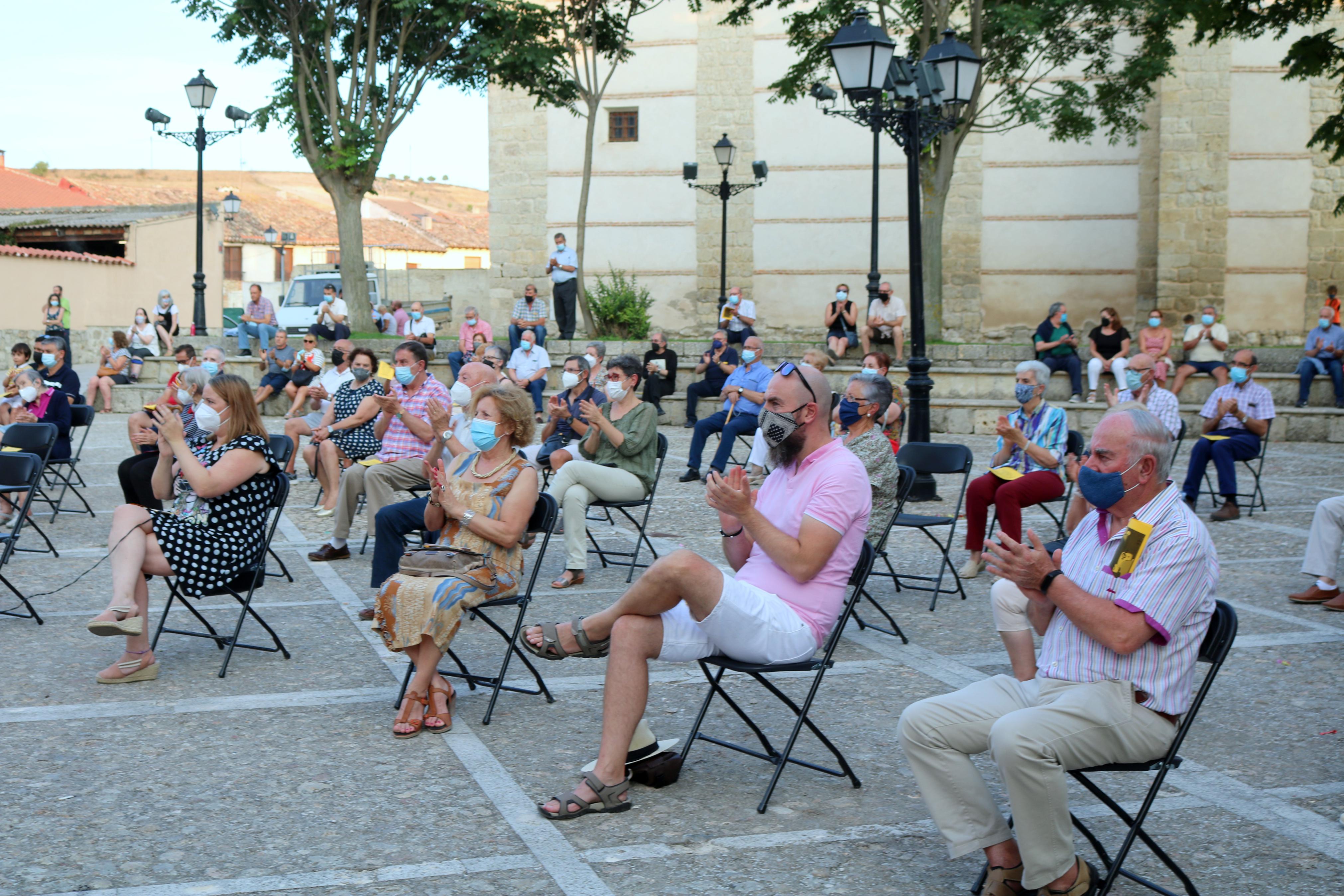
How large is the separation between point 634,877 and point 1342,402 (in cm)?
1671

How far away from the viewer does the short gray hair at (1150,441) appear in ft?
11.6

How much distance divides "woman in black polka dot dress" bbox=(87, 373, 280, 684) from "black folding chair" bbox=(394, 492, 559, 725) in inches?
39.8

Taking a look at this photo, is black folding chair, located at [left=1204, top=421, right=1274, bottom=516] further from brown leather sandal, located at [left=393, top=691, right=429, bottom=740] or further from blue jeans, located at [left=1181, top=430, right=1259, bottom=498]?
brown leather sandal, located at [left=393, top=691, right=429, bottom=740]

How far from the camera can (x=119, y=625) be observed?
5.40 m

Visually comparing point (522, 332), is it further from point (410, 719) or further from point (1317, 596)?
point (410, 719)

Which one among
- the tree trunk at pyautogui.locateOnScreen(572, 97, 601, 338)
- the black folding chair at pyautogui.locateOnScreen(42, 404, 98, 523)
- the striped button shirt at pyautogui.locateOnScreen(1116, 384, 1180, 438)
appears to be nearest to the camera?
the striped button shirt at pyautogui.locateOnScreen(1116, 384, 1180, 438)

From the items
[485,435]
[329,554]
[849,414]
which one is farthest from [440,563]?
[329,554]

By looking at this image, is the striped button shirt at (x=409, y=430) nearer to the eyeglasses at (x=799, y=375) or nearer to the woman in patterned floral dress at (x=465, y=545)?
the woman in patterned floral dress at (x=465, y=545)

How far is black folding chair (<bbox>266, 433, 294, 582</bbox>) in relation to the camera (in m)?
6.88

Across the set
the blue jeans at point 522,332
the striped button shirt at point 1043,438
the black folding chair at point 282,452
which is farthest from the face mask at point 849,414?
the blue jeans at point 522,332

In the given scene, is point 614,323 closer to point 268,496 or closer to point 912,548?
point 912,548

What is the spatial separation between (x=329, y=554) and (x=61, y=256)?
28.6 metres

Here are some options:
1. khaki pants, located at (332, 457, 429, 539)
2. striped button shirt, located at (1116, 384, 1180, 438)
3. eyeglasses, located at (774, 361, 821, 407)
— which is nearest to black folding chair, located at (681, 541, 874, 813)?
eyeglasses, located at (774, 361, 821, 407)

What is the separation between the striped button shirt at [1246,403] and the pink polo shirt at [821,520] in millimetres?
7447
